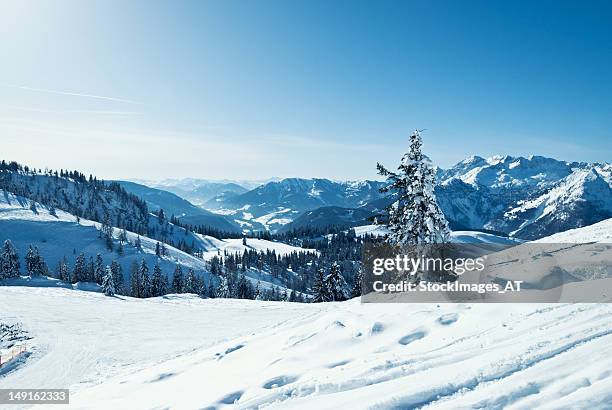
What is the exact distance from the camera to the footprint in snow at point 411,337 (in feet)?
37.6

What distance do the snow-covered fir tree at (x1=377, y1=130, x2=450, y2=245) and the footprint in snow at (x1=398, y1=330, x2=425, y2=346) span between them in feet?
39.8

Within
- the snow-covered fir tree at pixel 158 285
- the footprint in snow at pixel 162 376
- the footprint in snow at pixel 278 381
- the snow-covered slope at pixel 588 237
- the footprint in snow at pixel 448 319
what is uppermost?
the snow-covered slope at pixel 588 237

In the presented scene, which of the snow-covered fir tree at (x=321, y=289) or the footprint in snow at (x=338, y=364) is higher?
the footprint in snow at (x=338, y=364)

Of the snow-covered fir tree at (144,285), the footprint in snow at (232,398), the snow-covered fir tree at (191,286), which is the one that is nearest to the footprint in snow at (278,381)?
the footprint in snow at (232,398)

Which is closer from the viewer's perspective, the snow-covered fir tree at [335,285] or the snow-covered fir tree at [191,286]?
the snow-covered fir tree at [335,285]

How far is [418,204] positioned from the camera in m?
23.6

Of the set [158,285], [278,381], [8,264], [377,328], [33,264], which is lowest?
[158,285]

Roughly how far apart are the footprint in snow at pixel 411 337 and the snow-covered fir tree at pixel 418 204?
12.1 meters

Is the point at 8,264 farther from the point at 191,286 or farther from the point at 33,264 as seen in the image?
the point at 191,286

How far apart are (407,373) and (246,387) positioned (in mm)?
4265

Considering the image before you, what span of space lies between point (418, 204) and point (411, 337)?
1327 cm

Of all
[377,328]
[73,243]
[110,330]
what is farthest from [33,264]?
[377,328]

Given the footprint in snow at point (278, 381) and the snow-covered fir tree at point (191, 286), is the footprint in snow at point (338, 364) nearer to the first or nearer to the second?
the footprint in snow at point (278, 381)

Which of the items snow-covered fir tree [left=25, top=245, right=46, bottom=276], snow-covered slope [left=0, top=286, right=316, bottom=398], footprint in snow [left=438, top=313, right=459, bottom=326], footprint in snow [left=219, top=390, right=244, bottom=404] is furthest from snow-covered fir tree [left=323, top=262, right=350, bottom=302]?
snow-covered fir tree [left=25, top=245, right=46, bottom=276]
